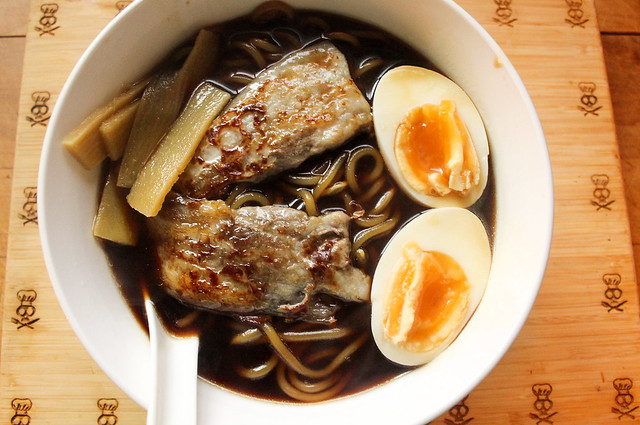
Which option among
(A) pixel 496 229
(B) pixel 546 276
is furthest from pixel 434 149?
(B) pixel 546 276

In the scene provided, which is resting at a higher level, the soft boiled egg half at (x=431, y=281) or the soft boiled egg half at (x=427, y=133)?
the soft boiled egg half at (x=427, y=133)

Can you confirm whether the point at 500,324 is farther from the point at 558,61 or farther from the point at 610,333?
the point at 558,61

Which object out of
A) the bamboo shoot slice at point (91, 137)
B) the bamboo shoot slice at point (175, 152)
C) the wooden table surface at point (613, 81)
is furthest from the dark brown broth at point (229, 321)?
the wooden table surface at point (613, 81)

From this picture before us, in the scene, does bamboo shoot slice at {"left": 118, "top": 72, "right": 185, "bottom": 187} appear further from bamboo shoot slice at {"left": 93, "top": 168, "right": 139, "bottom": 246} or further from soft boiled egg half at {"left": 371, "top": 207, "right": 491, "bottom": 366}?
soft boiled egg half at {"left": 371, "top": 207, "right": 491, "bottom": 366}

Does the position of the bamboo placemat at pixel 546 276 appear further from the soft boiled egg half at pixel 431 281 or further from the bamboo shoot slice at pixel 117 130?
the bamboo shoot slice at pixel 117 130

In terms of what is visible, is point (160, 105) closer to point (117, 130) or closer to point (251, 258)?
point (117, 130)

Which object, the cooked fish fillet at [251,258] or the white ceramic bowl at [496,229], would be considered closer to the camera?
the white ceramic bowl at [496,229]

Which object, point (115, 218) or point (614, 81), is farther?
point (614, 81)

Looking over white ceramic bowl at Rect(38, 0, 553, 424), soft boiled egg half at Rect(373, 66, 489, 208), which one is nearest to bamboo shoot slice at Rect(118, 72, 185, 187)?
white ceramic bowl at Rect(38, 0, 553, 424)
